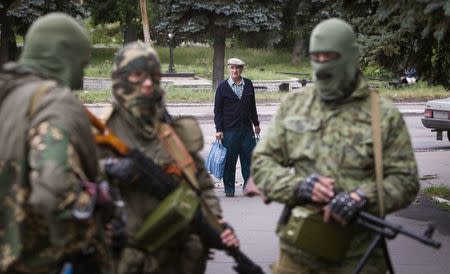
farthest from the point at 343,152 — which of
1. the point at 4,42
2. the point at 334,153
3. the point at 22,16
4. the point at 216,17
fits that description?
the point at 216,17

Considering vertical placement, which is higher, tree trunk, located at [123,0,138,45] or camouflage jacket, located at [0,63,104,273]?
camouflage jacket, located at [0,63,104,273]

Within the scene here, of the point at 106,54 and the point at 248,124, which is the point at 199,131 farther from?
the point at 106,54

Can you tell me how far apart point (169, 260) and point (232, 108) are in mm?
7443

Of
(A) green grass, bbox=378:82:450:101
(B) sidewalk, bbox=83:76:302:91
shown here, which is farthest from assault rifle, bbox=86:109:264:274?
(B) sidewalk, bbox=83:76:302:91

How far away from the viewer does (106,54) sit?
49812 mm

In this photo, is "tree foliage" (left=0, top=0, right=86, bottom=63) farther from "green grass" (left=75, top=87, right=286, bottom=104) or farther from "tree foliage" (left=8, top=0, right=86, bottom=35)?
"green grass" (left=75, top=87, right=286, bottom=104)

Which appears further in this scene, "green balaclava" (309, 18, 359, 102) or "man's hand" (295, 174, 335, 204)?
"green balaclava" (309, 18, 359, 102)

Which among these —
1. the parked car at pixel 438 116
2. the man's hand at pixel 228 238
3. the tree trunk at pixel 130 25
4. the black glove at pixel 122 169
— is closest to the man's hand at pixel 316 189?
the man's hand at pixel 228 238

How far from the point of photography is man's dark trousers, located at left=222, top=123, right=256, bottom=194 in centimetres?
1197

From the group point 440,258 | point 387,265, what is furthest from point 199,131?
point 440,258

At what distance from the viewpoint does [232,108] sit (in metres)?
12.0

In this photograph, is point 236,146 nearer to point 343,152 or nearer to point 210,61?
point 343,152

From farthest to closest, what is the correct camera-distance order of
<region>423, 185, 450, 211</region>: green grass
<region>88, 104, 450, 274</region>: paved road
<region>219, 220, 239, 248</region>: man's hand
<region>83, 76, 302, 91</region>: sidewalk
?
<region>83, 76, 302, 91</region>: sidewalk → <region>423, 185, 450, 211</region>: green grass → <region>88, 104, 450, 274</region>: paved road → <region>219, 220, 239, 248</region>: man's hand

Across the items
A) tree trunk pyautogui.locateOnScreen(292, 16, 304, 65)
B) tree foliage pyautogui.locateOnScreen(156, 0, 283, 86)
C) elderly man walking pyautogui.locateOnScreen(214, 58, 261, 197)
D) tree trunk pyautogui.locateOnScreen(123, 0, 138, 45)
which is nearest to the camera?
elderly man walking pyautogui.locateOnScreen(214, 58, 261, 197)
